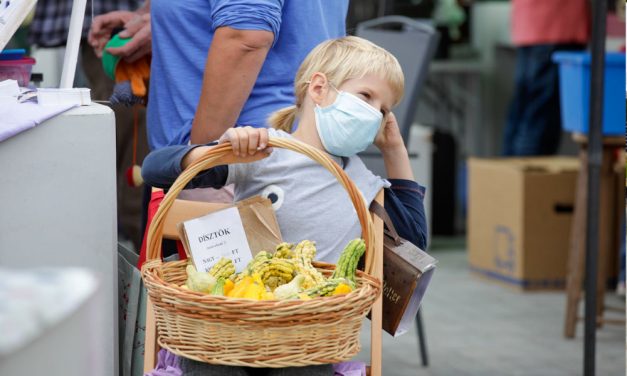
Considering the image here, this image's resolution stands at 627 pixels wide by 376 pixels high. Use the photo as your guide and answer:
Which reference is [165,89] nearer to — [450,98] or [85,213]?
[85,213]

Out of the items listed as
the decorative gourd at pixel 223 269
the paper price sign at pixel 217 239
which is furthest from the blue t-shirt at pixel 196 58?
the decorative gourd at pixel 223 269

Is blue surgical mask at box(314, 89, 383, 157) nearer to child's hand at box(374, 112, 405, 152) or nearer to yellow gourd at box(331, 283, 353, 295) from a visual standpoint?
child's hand at box(374, 112, 405, 152)

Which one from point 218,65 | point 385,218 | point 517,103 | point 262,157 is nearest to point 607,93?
point 517,103

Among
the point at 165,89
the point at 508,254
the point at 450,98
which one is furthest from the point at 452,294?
the point at 165,89

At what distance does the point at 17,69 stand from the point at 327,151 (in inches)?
30.5

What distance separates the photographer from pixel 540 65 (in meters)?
5.48

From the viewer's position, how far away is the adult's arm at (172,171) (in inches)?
80.7

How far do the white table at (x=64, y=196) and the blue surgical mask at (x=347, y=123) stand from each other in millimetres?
430

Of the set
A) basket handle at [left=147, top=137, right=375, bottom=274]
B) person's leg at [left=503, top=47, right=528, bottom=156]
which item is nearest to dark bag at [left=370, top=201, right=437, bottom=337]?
basket handle at [left=147, top=137, right=375, bottom=274]

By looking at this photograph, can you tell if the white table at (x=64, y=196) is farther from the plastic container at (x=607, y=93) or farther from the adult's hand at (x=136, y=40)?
the plastic container at (x=607, y=93)

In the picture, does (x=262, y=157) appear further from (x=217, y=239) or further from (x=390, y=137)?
(x=390, y=137)

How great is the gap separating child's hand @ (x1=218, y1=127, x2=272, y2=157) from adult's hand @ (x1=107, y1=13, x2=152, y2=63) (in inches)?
29.2

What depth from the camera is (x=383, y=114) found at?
217 centimetres

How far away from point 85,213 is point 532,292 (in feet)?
10.1
